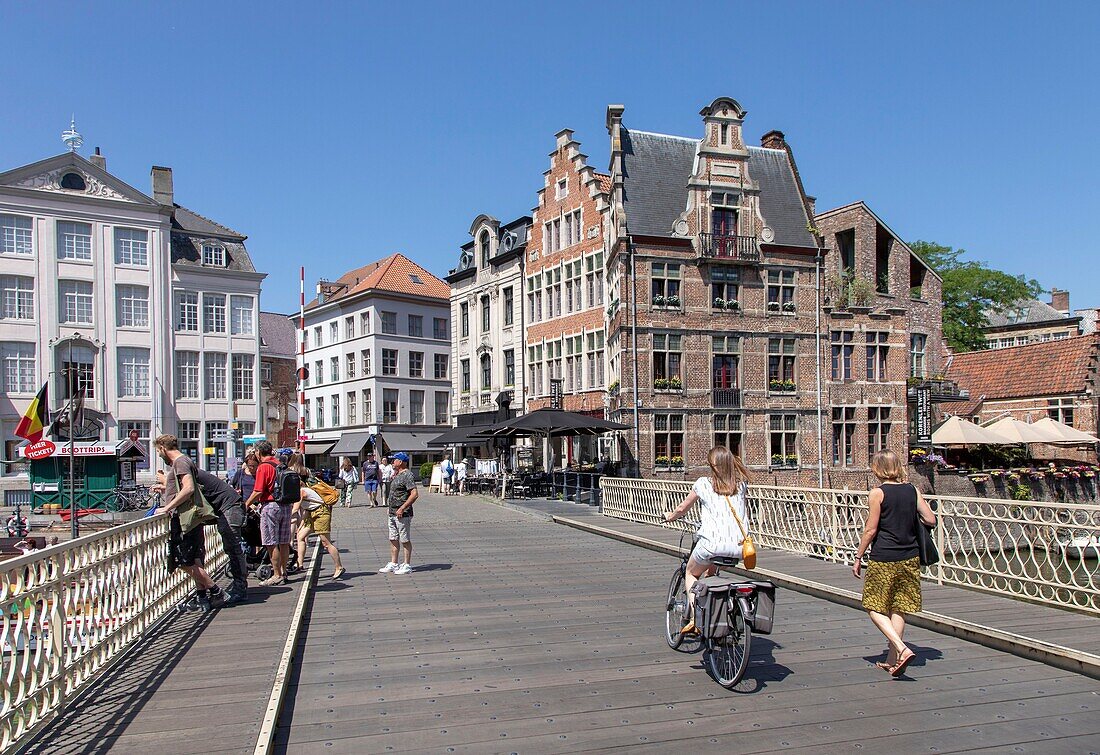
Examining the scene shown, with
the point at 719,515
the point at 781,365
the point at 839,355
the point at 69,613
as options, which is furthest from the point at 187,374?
the point at 719,515

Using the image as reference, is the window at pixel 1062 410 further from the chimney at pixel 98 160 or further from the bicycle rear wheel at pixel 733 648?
the chimney at pixel 98 160

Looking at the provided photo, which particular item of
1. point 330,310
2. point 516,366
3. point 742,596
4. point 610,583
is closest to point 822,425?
point 516,366

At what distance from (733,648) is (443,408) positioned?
52281 millimetres

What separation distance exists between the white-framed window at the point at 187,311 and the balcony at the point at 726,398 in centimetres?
2783

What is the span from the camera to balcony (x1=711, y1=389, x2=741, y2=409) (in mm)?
33344

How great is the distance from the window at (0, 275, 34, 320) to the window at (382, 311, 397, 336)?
67.2 feet

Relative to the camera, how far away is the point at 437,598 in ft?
33.5

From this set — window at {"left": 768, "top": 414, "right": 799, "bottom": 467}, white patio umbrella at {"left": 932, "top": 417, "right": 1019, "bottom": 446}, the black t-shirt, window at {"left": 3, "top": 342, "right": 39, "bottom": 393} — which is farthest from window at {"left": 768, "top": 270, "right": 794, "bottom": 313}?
window at {"left": 3, "top": 342, "right": 39, "bottom": 393}

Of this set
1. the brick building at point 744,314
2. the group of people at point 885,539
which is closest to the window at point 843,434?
the brick building at point 744,314

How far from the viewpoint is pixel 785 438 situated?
113 feet

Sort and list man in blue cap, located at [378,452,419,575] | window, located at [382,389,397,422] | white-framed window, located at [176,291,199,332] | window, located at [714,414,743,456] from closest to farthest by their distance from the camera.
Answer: man in blue cap, located at [378,452,419,575]
window, located at [714,414,743,456]
white-framed window, located at [176,291,199,332]
window, located at [382,389,397,422]

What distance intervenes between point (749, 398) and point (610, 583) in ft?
78.7

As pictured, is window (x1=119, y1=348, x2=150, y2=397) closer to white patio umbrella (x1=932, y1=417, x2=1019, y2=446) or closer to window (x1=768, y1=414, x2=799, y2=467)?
window (x1=768, y1=414, x2=799, y2=467)

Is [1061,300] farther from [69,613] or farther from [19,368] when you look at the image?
[69,613]
